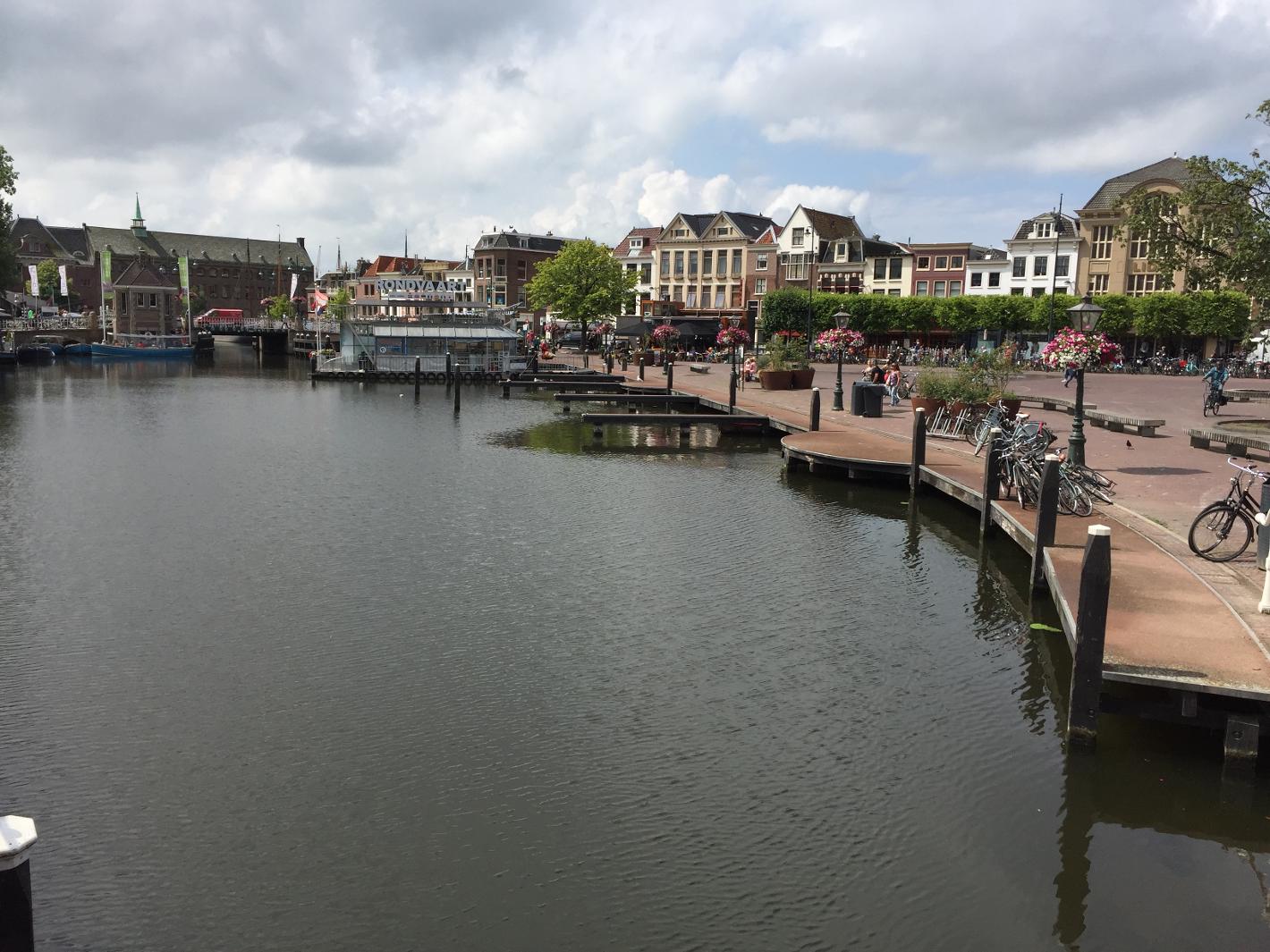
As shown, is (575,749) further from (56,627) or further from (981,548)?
(981,548)

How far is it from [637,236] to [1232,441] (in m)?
92.7

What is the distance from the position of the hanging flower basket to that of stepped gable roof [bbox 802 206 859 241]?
73209 millimetres

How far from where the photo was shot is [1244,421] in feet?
98.0

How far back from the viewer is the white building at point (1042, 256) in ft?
259

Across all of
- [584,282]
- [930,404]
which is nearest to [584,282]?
[584,282]

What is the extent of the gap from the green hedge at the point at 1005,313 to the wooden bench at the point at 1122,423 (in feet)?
112

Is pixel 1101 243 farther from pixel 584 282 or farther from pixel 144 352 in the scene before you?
pixel 144 352

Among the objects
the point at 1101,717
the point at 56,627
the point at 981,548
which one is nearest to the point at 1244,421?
the point at 981,548

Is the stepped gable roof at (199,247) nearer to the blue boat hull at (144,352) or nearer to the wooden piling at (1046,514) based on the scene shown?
the blue boat hull at (144,352)

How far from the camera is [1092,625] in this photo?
935 cm

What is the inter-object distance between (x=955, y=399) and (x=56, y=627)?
23.0m

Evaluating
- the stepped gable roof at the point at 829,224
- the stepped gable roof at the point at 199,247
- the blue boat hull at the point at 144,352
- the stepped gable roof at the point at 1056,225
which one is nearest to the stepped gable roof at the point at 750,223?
the stepped gable roof at the point at 829,224

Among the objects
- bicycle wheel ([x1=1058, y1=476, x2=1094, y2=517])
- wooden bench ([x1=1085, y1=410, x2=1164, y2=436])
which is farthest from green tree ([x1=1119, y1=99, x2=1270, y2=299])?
bicycle wheel ([x1=1058, y1=476, x2=1094, y2=517])

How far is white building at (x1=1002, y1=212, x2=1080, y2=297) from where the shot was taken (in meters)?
78.8
